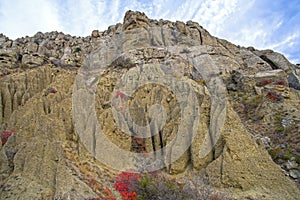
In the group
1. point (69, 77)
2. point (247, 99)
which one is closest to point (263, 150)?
point (247, 99)

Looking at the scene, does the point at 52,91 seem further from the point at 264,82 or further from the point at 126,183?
the point at 264,82

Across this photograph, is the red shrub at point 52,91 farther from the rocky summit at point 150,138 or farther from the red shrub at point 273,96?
the red shrub at point 273,96

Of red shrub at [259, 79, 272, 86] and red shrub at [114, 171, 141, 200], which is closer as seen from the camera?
red shrub at [114, 171, 141, 200]

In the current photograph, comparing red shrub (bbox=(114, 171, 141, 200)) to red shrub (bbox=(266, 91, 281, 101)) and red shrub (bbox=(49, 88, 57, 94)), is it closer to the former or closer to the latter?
red shrub (bbox=(49, 88, 57, 94))

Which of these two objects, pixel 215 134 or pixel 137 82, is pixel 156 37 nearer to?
pixel 137 82

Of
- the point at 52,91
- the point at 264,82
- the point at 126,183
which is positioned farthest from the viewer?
the point at 264,82

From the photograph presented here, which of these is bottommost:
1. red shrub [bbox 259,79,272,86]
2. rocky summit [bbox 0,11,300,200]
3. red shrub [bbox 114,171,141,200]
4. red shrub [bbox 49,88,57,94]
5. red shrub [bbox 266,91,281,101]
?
red shrub [bbox 114,171,141,200]

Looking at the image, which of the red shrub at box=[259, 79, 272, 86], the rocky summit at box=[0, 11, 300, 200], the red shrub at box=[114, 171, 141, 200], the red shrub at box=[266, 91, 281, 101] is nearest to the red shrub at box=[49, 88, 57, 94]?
the rocky summit at box=[0, 11, 300, 200]

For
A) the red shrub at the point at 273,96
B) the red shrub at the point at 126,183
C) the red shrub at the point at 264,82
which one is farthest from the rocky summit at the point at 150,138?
the red shrub at the point at 264,82

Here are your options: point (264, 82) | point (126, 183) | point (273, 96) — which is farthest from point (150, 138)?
point (264, 82)

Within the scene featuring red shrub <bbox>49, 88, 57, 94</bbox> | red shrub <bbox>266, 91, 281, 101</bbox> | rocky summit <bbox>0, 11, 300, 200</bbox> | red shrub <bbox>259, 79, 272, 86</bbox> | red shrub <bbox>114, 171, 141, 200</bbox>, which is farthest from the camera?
red shrub <bbox>259, 79, 272, 86</bbox>

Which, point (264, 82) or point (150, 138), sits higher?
point (264, 82)

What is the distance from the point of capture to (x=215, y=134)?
1096 centimetres

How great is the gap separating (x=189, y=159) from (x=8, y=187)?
284 inches
